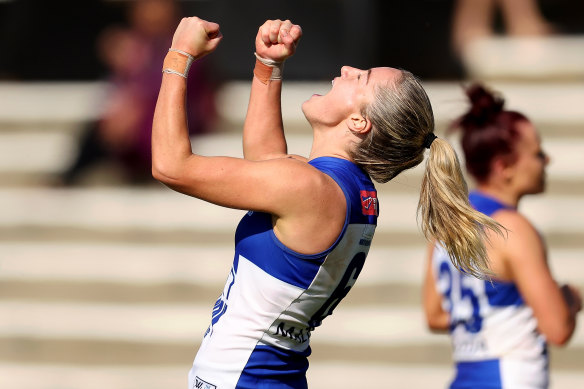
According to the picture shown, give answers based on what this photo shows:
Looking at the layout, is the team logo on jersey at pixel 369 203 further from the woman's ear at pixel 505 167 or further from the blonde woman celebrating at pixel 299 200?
the woman's ear at pixel 505 167

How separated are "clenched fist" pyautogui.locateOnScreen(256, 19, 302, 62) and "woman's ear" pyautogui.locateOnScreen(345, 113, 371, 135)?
31 centimetres

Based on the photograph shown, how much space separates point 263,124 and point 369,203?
510 millimetres

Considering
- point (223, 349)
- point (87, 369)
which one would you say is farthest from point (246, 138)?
point (87, 369)

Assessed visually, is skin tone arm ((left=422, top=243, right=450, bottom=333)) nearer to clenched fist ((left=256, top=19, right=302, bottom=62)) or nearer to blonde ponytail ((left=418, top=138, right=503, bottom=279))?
blonde ponytail ((left=418, top=138, right=503, bottom=279))

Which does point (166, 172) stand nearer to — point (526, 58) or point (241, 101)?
point (241, 101)

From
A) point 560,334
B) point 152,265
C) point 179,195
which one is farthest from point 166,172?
point 179,195

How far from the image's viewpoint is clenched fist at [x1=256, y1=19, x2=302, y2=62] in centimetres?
254

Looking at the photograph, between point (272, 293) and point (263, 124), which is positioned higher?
point (263, 124)

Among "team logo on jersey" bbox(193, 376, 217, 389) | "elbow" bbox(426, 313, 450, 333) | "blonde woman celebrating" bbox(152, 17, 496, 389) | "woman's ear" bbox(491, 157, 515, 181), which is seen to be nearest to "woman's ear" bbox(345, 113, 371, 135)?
"blonde woman celebrating" bbox(152, 17, 496, 389)

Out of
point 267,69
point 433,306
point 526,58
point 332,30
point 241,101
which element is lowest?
point 433,306

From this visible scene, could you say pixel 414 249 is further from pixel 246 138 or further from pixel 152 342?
pixel 246 138

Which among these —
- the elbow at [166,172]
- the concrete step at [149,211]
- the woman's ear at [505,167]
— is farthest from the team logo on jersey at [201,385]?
the concrete step at [149,211]

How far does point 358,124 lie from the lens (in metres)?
2.43

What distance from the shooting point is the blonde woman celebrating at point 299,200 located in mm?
2270
